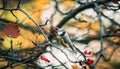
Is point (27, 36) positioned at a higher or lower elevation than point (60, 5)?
lower

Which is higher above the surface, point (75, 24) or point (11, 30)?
point (11, 30)

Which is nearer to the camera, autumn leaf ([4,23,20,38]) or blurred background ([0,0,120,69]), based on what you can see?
autumn leaf ([4,23,20,38])

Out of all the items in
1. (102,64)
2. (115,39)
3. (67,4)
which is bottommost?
(102,64)

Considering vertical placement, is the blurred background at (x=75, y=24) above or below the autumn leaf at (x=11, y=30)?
below

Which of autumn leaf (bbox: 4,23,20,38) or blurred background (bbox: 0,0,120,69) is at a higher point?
autumn leaf (bbox: 4,23,20,38)

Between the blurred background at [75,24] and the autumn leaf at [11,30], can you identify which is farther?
the blurred background at [75,24]

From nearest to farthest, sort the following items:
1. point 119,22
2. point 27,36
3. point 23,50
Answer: point 23,50
point 27,36
point 119,22

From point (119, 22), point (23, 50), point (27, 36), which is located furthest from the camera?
point (119, 22)

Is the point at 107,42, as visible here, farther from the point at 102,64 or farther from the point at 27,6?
the point at 27,6

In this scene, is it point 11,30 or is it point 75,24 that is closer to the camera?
point 11,30

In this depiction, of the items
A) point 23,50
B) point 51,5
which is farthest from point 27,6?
point 23,50

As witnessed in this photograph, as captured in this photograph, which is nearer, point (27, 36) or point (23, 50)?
point (23, 50)
